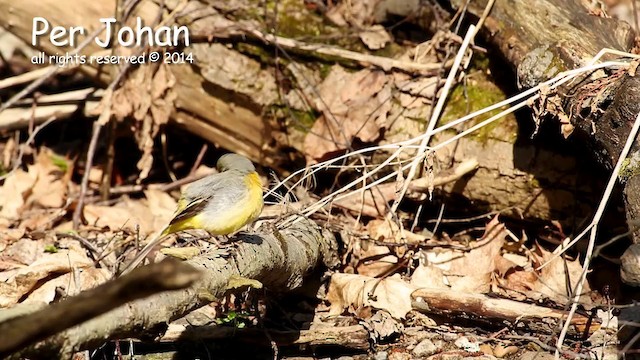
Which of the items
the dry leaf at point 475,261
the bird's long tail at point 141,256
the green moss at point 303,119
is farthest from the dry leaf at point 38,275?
the dry leaf at point 475,261

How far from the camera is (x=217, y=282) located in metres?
3.39

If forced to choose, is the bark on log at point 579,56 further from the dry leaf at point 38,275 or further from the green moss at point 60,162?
the green moss at point 60,162

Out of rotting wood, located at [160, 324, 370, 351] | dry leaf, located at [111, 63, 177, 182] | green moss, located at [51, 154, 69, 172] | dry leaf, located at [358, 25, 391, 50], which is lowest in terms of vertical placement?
Result: green moss, located at [51, 154, 69, 172]

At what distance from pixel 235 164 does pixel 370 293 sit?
3.70 feet

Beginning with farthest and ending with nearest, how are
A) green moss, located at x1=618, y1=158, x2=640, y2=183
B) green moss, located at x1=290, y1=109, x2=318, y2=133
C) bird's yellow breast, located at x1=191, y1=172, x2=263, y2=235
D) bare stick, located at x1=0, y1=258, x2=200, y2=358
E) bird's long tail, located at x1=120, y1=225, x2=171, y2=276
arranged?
green moss, located at x1=290, y1=109, x2=318, y2=133 < bird's long tail, located at x1=120, y1=225, x2=171, y2=276 < bird's yellow breast, located at x1=191, y1=172, x2=263, y2=235 < green moss, located at x1=618, y1=158, x2=640, y2=183 < bare stick, located at x1=0, y1=258, x2=200, y2=358

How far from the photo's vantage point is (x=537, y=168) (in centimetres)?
496

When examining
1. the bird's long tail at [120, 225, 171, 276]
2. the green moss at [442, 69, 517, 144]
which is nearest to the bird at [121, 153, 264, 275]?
the bird's long tail at [120, 225, 171, 276]

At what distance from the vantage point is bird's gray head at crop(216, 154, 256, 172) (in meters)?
4.55

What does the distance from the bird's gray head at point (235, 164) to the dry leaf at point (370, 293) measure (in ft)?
3.07

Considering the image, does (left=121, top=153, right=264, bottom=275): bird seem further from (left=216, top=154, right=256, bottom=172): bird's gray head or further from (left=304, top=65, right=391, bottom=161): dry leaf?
(left=304, top=65, right=391, bottom=161): dry leaf

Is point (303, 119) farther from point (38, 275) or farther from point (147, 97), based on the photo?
point (38, 275)

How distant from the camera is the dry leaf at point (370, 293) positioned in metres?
4.53

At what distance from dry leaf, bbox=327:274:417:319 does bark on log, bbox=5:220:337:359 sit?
7.3 inches

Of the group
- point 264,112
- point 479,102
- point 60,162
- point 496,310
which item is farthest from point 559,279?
point 60,162
